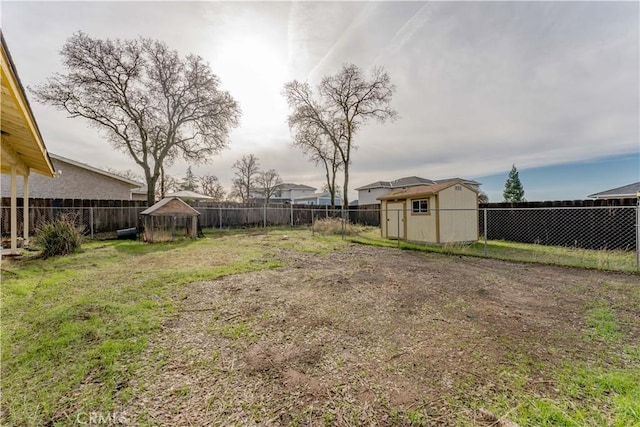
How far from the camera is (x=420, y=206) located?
1108 centimetres

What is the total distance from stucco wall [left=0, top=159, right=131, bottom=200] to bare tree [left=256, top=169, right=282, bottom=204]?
22.1 m

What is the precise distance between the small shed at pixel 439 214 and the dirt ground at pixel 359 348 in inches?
208

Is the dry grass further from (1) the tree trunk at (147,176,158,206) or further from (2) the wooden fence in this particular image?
(1) the tree trunk at (147,176,158,206)

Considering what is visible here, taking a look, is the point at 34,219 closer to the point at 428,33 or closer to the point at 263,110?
the point at 263,110

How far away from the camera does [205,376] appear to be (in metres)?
2.18

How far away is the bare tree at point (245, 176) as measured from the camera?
3647cm

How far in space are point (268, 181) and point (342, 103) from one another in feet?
69.9

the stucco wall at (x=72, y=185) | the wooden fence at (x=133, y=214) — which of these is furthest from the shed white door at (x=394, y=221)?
the stucco wall at (x=72, y=185)

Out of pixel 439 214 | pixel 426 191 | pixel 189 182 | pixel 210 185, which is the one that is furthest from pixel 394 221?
pixel 189 182

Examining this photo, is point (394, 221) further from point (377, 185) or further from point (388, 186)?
point (377, 185)

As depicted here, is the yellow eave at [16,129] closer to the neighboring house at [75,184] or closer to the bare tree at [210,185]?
the neighboring house at [75,184]

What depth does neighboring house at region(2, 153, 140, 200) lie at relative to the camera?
1352 cm

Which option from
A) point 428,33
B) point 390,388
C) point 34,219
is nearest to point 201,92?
point 34,219

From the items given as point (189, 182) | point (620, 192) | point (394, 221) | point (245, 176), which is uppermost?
point (245, 176)
